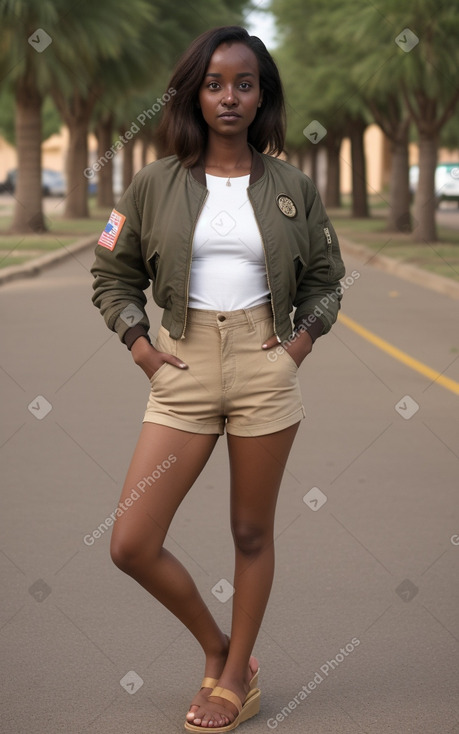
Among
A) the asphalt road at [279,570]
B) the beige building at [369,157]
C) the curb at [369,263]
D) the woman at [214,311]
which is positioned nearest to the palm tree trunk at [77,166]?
the curb at [369,263]

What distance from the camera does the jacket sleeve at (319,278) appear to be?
3.78 m

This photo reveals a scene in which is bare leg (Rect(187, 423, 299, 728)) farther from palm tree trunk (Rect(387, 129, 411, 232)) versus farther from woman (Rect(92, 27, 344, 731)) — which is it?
palm tree trunk (Rect(387, 129, 411, 232))

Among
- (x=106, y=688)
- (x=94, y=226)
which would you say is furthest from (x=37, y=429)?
(x=94, y=226)

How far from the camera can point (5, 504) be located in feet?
20.6

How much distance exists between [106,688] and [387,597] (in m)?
1.39

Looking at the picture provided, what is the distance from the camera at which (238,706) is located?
3723mm

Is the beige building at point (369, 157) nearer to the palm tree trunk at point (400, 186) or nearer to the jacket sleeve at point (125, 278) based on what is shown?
the palm tree trunk at point (400, 186)

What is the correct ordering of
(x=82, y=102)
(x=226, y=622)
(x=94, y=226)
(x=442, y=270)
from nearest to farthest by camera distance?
(x=226, y=622), (x=442, y=270), (x=94, y=226), (x=82, y=102)

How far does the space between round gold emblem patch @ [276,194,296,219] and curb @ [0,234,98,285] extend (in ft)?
49.8

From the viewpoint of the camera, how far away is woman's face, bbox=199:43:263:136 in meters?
3.62

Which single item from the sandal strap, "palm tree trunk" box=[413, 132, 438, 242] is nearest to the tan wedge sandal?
the sandal strap

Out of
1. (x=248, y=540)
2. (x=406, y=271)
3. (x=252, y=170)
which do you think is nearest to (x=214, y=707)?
(x=248, y=540)

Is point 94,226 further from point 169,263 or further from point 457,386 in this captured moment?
point 169,263

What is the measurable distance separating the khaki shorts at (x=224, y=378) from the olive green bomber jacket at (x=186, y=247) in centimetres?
6
